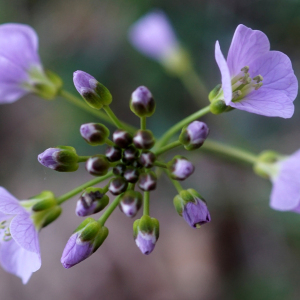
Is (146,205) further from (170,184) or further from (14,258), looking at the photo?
(170,184)

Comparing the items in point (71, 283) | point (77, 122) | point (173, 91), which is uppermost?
point (173, 91)

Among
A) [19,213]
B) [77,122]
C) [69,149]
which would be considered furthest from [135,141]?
[77,122]

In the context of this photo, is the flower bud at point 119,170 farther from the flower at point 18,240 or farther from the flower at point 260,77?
the flower at point 260,77

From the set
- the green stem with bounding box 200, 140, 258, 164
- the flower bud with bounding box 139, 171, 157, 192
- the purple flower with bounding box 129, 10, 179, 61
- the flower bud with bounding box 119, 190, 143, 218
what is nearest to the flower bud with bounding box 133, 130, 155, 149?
the flower bud with bounding box 139, 171, 157, 192

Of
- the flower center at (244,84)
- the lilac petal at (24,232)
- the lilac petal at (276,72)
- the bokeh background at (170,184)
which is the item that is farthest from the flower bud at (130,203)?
the bokeh background at (170,184)

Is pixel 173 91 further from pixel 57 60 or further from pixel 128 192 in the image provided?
pixel 128 192

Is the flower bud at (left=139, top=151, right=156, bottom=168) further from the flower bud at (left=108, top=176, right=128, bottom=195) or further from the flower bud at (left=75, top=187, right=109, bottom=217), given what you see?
the flower bud at (left=75, top=187, right=109, bottom=217)
